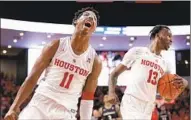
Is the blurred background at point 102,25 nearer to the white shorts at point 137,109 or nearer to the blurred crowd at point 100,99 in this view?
the blurred crowd at point 100,99

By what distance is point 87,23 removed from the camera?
139 inches

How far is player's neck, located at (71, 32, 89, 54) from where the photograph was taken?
3506 millimetres

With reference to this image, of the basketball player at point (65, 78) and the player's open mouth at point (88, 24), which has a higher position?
the player's open mouth at point (88, 24)

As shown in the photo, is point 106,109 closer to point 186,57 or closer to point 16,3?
point 16,3

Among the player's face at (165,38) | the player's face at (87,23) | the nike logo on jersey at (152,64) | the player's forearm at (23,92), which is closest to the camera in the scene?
the player's forearm at (23,92)

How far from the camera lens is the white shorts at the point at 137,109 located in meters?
4.93

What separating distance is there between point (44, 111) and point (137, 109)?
6.36ft

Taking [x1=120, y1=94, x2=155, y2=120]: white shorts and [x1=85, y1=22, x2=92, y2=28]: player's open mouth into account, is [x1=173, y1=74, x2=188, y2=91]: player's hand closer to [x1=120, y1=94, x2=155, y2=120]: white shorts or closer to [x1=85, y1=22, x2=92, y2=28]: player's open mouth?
[x1=120, y1=94, x2=155, y2=120]: white shorts

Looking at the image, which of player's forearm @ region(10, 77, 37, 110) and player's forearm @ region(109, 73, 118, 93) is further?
player's forearm @ region(109, 73, 118, 93)

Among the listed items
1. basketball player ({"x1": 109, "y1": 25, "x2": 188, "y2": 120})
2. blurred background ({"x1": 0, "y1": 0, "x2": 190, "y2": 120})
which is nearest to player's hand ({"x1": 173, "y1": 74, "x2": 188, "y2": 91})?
basketball player ({"x1": 109, "y1": 25, "x2": 188, "y2": 120})

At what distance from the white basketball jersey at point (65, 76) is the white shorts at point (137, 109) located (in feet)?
5.25

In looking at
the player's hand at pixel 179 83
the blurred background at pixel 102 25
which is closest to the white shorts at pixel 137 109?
the player's hand at pixel 179 83

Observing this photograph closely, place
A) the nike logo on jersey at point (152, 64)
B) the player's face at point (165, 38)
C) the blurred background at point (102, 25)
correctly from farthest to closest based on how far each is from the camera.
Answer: the blurred background at point (102, 25)
the player's face at point (165, 38)
the nike logo on jersey at point (152, 64)

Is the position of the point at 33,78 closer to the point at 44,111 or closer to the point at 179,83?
the point at 44,111
